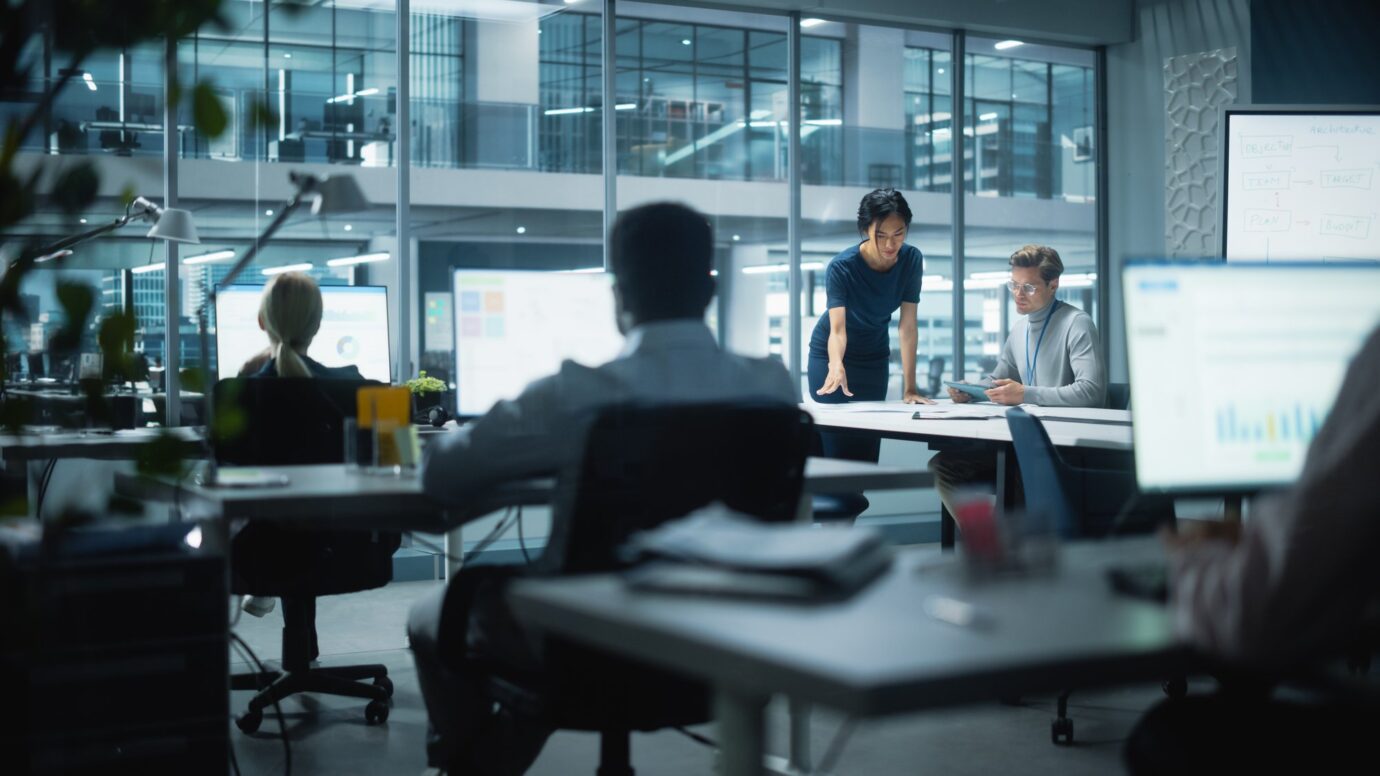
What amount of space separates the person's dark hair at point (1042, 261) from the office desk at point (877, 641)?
129 inches

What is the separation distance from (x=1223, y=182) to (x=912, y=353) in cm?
138

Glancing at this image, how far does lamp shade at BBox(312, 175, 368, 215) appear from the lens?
294cm

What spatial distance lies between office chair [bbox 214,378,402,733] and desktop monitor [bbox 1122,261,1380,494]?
2.12 meters

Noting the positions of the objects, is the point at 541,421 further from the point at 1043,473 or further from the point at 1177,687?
the point at 1177,687

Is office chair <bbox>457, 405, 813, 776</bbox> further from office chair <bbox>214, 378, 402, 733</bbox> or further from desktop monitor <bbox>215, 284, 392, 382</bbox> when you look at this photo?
desktop monitor <bbox>215, 284, 392, 382</bbox>

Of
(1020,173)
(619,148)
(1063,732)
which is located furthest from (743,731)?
(1020,173)

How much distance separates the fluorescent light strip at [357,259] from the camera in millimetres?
6340

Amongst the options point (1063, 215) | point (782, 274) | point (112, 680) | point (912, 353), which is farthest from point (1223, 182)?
point (112, 680)

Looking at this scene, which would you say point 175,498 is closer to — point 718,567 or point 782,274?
point 718,567

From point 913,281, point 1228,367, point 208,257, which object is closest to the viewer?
point 1228,367

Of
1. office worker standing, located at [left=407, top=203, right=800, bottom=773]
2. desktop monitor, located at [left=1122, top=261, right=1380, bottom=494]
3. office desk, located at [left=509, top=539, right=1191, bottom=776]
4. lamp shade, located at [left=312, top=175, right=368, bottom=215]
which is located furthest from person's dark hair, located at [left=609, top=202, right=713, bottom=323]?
lamp shade, located at [left=312, top=175, right=368, bottom=215]

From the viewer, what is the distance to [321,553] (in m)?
3.44

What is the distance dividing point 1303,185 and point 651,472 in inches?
162

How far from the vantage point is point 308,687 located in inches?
143
